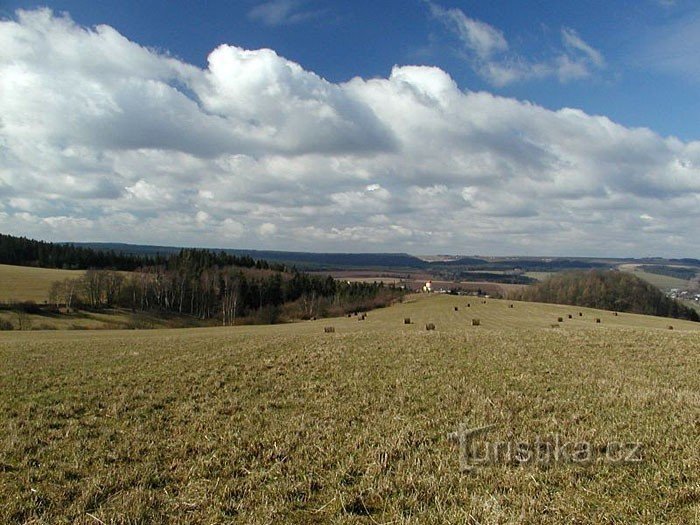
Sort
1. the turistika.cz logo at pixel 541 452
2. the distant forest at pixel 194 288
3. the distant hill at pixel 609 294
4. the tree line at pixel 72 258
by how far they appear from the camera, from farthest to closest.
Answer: the tree line at pixel 72 258, the distant hill at pixel 609 294, the distant forest at pixel 194 288, the turistika.cz logo at pixel 541 452

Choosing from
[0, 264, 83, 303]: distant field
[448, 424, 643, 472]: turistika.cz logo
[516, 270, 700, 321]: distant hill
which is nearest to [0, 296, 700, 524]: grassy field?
[448, 424, 643, 472]: turistika.cz logo

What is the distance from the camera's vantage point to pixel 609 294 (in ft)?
366

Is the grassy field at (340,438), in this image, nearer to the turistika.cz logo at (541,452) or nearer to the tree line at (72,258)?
the turistika.cz logo at (541,452)

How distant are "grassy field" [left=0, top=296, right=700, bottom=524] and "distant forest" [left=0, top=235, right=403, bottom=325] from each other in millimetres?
90651

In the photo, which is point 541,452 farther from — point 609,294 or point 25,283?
point 25,283

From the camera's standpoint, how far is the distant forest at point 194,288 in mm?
104312

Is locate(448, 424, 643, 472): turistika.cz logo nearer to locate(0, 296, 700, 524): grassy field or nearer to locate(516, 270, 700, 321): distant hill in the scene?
locate(0, 296, 700, 524): grassy field

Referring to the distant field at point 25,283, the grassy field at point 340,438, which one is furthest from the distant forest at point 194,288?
the grassy field at point 340,438

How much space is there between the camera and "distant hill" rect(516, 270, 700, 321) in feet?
349

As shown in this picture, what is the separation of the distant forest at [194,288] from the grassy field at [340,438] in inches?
3569

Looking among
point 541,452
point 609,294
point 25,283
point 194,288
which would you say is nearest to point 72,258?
point 25,283

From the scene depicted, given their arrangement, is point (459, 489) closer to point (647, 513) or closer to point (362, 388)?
point (647, 513)

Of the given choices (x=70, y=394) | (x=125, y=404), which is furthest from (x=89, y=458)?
(x=70, y=394)

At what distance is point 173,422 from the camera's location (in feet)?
29.0
